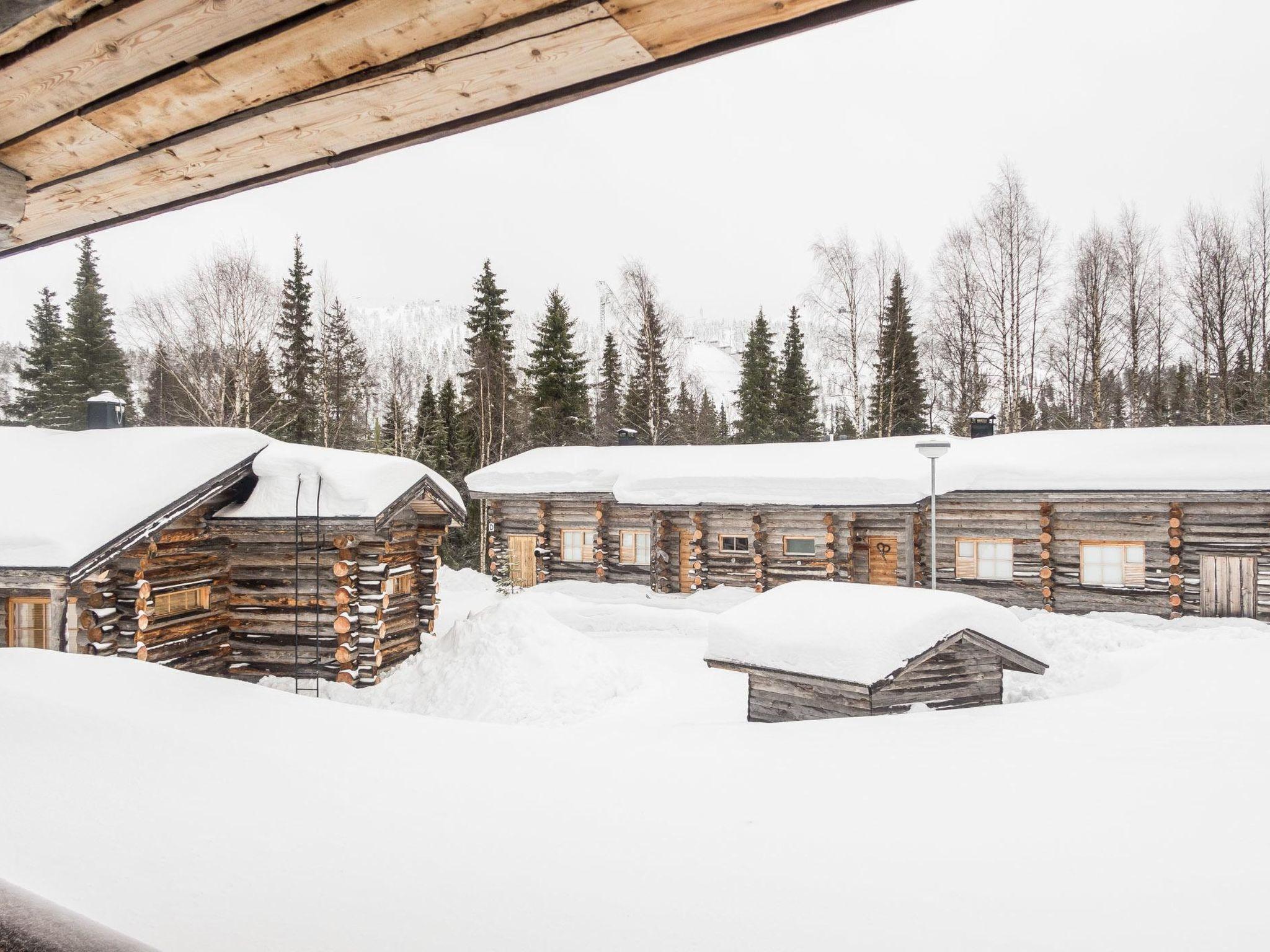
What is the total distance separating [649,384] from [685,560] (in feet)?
47.8

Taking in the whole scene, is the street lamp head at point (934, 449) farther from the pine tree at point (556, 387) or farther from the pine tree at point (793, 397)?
the pine tree at point (793, 397)

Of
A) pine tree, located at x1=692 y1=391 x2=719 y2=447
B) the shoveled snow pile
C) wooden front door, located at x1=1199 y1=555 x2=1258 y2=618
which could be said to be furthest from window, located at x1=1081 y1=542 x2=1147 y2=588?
pine tree, located at x1=692 y1=391 x2=719 y2=447

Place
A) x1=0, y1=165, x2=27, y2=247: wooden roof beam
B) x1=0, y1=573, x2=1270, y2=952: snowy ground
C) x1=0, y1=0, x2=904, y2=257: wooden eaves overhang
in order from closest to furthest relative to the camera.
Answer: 1. x1=0, y1=0, x2=904, y2=257: wooden eaves overhang
2. x1=0, y1=165, x2=27, y2=247: wooden roof beam
3. x1=0, y1=573, x2=1270, y2=952: snowy ground

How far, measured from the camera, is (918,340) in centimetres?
3338

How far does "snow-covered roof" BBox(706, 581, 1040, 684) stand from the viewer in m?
7.64

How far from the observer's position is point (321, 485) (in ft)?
37.1

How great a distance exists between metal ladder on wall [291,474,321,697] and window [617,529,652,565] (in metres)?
10.1

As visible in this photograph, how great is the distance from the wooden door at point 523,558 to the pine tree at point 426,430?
9.52 metres

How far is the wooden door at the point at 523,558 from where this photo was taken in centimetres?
2178

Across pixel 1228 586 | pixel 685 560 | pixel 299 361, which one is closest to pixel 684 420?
Answer: pixel 299 361

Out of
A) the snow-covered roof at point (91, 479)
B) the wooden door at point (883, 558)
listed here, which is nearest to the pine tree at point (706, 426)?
the wooden door at point (883, 558)

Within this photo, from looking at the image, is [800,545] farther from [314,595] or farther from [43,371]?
[43,371]

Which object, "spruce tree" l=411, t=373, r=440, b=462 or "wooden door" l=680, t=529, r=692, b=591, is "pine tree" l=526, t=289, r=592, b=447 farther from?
"wooden door" l=680, t=529, r=692, b=591

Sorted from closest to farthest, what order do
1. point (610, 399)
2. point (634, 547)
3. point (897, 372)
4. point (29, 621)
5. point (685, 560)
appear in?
point (29, 621), point (685, 560), point (634, 547), point (897, 372), point (610, 399)
